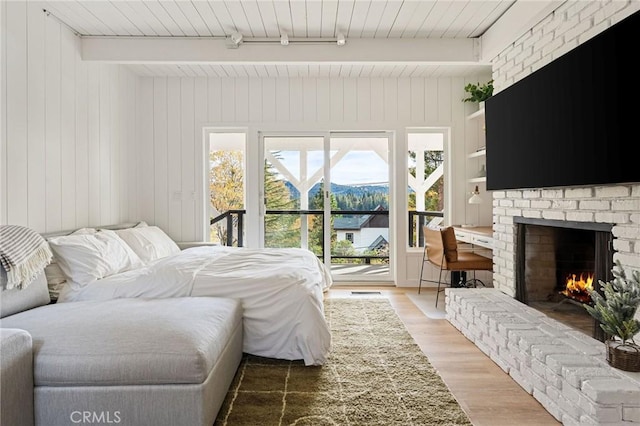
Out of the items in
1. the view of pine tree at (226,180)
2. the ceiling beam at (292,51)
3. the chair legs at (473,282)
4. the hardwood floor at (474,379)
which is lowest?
the hardwood floor at (474,379)

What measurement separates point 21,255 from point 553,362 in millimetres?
2848

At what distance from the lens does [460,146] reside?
4.96 metres

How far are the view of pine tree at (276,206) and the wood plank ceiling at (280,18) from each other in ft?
5.80

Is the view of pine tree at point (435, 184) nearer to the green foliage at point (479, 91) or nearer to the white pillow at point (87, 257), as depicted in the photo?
the green foliage at point (479, 91)

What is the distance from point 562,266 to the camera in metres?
2.98

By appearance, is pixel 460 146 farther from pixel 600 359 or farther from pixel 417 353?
pixel 600 359

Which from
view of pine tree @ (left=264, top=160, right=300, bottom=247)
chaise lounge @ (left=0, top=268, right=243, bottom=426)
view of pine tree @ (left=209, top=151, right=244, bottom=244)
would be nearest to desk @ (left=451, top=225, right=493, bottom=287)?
view of pine tree @ (left=264, top=160, right=300, bottom=247)

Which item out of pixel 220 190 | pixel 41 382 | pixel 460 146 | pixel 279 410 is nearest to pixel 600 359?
pixel 279 410

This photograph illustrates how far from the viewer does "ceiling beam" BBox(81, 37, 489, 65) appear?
12.4 ft

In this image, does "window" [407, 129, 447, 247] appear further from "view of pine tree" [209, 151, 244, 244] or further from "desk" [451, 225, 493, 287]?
"view of pine tree" [209, 151, 244, 244]

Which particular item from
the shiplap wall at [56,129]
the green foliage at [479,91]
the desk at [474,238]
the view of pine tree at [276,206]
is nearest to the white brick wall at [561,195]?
the desk at [474,238]

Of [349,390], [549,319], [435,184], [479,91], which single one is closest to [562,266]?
[549,319]

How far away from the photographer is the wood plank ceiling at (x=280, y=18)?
3127mm

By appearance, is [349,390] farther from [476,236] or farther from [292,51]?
[292,51]
